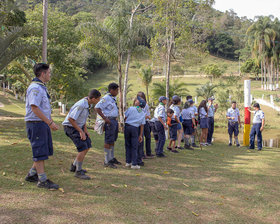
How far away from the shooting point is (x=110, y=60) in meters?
15.7

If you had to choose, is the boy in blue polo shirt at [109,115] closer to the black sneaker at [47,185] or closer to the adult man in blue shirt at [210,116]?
the black sneaker at [47,185]

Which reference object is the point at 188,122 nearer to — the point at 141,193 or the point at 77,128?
the point at 141,193

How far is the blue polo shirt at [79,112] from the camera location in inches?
193

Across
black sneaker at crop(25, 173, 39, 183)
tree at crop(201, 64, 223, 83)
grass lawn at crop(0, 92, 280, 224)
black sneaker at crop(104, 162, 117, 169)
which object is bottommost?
grass lawn at crop(0, 92, 280, 224)

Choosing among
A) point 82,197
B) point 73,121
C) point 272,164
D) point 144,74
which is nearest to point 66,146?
point 73,121

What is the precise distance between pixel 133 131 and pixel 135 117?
1.05 ft

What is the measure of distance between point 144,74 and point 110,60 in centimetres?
1538

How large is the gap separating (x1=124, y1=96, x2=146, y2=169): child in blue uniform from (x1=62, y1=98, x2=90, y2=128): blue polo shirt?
1.50 metres

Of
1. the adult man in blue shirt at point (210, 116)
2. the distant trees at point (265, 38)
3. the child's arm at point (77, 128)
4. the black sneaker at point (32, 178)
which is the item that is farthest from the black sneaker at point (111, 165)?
the distant trees at point (265, 38)

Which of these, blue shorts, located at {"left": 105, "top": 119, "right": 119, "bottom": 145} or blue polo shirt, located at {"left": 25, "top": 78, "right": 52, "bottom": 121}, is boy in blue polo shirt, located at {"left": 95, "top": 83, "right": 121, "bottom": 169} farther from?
blue polo shirt, located at {"left": 25, "top": 78, "right": 52, "bottom": 121}

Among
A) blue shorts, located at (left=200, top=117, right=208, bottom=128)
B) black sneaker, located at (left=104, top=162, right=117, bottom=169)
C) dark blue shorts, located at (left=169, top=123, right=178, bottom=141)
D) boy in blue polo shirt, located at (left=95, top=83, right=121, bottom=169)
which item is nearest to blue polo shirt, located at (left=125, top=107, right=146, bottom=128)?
boy in blue polo shirt, located at (left=95, top=83, right=121, bottom=169)

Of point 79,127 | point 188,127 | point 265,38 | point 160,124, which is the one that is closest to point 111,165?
point 79,127

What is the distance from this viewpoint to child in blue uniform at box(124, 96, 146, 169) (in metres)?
6.34

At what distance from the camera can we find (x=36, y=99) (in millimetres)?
4195
